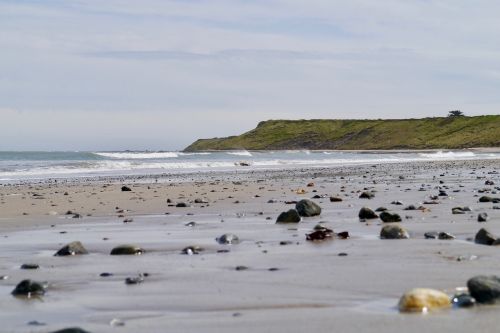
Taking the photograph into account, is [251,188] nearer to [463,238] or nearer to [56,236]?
[56,236]

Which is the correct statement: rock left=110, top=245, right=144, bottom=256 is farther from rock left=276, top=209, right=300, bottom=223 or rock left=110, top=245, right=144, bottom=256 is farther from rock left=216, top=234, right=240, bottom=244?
rock left=276, top=209, right=300, bottom=223

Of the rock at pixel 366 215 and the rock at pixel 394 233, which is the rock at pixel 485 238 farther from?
the rock at pixel 366 215

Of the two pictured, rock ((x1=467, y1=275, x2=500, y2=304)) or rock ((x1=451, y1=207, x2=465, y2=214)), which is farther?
rock ((x1=451, y1=207, x2=465, y2=214))

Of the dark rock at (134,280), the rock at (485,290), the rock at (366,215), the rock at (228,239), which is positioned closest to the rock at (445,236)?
the rock at (228,239)

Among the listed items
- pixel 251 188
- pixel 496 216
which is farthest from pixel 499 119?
pixel 496 216

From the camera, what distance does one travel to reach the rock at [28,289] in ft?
16.3

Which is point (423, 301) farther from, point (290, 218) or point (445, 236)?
point (290, 218)

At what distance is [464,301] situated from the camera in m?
4.23

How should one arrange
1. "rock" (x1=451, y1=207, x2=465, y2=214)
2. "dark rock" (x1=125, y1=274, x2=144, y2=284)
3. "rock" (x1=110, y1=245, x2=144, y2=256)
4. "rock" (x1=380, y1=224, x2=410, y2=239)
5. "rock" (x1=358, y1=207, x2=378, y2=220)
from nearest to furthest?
"dark rock" (x1=125, y1=274, x2=144, y2=284)
"rock" (x1=110, y1=245, x2=144, y2=256)
"rock" (x1=380, y1=224, x2=410, y2=239)
"rock" (x1=358, y1=207, x2=378, y2=220)
"rock" (x1=451, y1=207, x2=465, y2=214)

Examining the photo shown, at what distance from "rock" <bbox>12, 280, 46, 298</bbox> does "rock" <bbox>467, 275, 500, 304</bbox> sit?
2597mm

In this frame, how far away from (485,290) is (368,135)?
120115 millimetres

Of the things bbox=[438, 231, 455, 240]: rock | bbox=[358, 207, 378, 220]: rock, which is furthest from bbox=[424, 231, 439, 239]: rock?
bbox=[358, 207, 378, 220]: rock

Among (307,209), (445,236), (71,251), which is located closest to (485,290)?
(445,236)

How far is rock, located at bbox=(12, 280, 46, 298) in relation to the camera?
4.96 metres
